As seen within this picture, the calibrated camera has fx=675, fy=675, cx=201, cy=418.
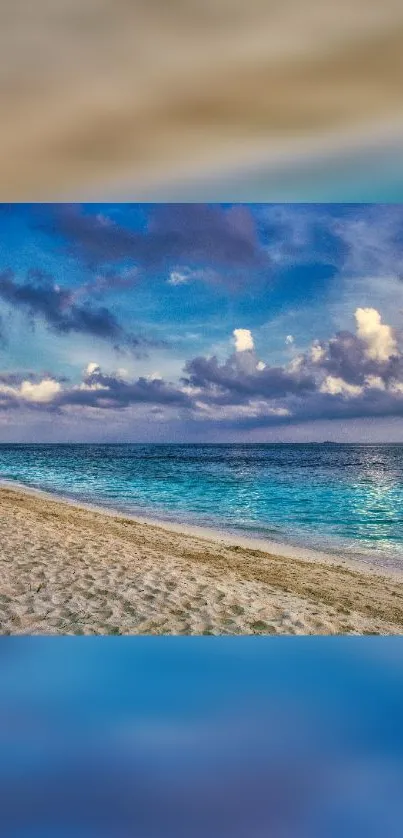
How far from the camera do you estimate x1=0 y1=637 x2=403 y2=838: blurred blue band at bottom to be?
1524mm

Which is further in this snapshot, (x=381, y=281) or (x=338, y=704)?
(x=381, y=281)

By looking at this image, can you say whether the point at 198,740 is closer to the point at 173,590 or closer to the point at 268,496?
the point at 173,590

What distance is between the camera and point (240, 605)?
13.1 ft

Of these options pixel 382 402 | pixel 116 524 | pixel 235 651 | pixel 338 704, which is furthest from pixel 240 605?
pixel 382 402
